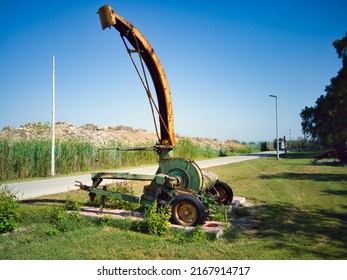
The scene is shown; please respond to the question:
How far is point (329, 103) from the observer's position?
1146 inches

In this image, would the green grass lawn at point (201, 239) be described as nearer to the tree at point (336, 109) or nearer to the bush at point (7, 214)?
the bush at point (7, 214)

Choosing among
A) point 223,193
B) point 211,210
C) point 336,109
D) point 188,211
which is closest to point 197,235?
point 188,211

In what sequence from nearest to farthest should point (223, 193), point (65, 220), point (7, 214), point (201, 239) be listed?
point (201, 239) → point (7, 214) → point (65, 220) → point (223, 193)

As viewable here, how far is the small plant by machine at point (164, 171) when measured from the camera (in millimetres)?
5836

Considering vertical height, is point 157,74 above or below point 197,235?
above

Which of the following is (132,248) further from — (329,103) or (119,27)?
(329,103)

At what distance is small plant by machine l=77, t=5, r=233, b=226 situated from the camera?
5.84 metres

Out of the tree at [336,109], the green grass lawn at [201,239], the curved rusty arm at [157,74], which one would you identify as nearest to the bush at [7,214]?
the green grass lawn at [201,239]

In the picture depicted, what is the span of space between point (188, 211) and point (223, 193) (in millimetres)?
2312

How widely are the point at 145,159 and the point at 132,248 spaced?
21.4 metres

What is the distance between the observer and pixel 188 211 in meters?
5.93

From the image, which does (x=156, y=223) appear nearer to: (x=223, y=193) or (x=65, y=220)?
(x=65, y=220)

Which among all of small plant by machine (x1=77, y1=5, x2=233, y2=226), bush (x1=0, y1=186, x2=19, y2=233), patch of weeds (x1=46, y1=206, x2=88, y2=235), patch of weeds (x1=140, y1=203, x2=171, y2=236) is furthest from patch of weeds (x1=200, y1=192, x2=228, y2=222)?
bush (x1=0, y1=186, x2=19, y2=233)

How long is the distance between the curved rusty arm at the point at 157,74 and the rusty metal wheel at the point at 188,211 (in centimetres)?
138
